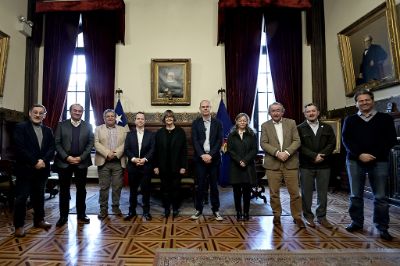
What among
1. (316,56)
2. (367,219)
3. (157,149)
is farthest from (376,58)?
(157,149)

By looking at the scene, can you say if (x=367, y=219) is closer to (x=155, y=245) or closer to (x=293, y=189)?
(x=293, y=189)

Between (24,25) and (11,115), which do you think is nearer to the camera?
(11,115)

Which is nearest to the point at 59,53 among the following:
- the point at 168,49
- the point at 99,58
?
the point at 99,58

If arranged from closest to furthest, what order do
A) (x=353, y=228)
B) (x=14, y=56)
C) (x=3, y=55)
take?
(x=353, y=228) → (x=3, y=55) → (x=14, y=56)

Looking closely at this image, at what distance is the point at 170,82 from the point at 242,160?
3.54 meters

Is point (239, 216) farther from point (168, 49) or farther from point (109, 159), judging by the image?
point (168, 49)

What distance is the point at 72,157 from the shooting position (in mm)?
3180

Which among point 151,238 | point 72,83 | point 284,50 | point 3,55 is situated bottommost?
point 151,238

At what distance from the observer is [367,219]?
3.44 metres

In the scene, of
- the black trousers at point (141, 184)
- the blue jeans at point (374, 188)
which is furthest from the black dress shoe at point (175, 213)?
the blue jeans at point (374, 188)

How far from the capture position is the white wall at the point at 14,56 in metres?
5.45

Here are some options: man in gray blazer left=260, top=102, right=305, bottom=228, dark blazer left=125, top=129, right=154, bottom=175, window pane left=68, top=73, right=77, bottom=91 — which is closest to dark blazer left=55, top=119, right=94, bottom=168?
dark blazer left=125, top=129, right=154, bottom=175

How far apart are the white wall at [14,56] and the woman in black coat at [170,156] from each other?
3938 mm

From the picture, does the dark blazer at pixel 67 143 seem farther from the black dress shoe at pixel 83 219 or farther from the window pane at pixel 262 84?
the window pane at pixel 262 84
